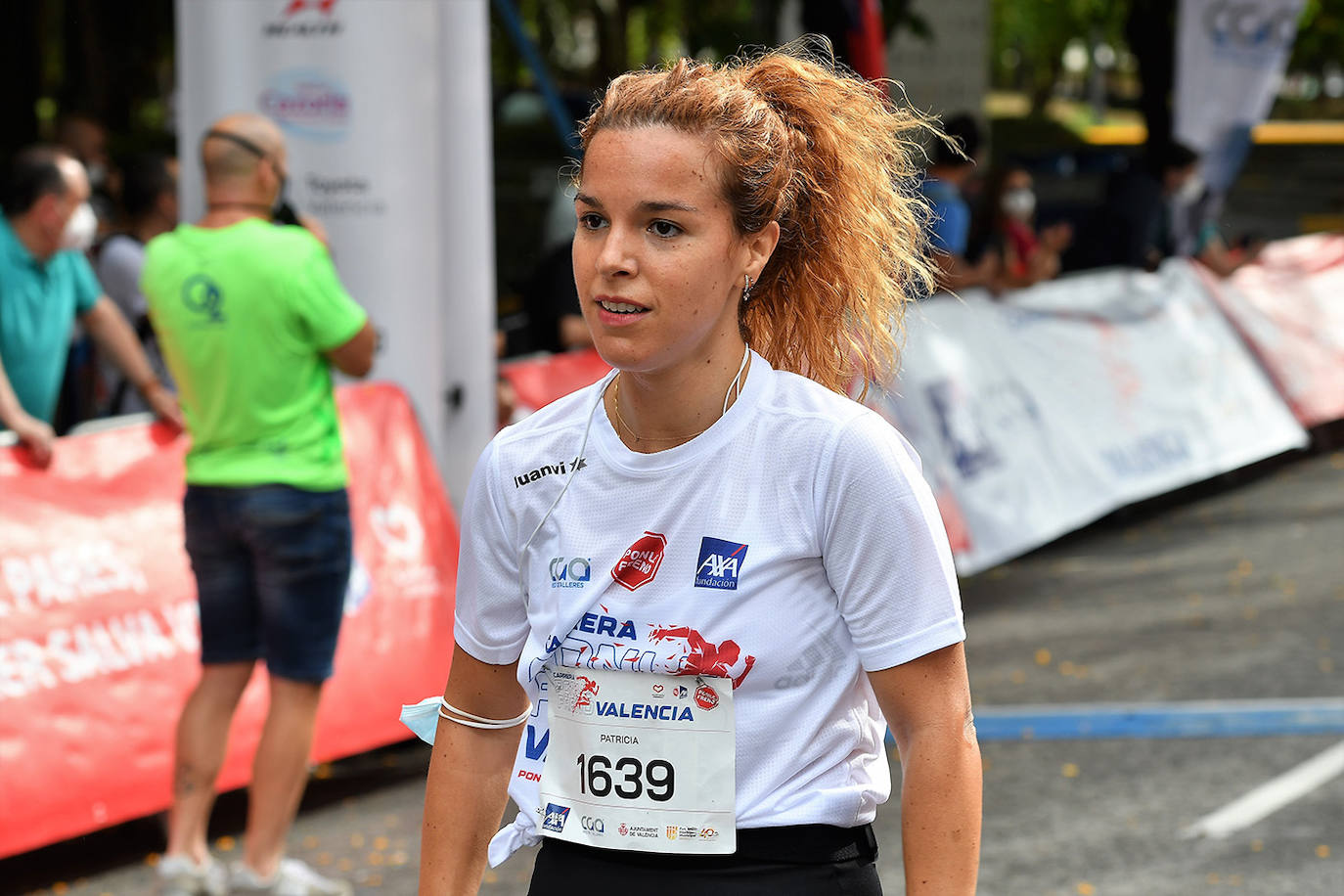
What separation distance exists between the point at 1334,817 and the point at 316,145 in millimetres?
4177

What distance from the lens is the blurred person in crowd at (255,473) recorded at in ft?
16.1

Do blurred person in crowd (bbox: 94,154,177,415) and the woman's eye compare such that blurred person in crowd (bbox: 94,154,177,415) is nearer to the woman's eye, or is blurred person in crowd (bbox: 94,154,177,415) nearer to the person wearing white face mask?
the person wearing white face mask

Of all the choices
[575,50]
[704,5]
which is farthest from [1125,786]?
[575,50]

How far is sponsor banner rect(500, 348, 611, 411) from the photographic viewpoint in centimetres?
762

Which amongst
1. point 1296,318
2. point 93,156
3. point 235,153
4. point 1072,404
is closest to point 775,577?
point 235,153

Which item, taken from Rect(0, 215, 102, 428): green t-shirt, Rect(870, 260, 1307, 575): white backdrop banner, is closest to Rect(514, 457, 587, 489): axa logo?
Rect(0, 215, 102, 428): green t-shirt

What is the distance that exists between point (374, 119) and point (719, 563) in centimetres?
463

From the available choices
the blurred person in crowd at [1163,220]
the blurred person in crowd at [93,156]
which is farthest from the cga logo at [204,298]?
the blurred person in crowd at [1163,220]

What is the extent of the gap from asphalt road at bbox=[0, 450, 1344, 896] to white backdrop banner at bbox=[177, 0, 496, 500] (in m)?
1.71

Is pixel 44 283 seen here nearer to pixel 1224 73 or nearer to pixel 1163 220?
pixel 1163 220

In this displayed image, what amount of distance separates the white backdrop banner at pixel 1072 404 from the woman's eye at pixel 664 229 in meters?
5.46

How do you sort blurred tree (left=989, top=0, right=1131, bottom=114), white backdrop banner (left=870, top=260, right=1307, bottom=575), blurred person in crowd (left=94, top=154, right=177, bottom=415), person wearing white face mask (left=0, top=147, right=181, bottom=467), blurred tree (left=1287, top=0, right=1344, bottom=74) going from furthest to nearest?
blurred tree (left=989, top=0, right=1131, bottom=114) → blurred tree (left=1287, top=0, right=1344, bottom=74) → white backdrop banner (left=870, top=260, right=1307, bottom=575) → blurred person in crowd (left=94, top=154, right=177, bottom=415) → person wearing white face mask (left=0, top=147, right=181, bottom=467)

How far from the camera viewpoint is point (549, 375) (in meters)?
7.75

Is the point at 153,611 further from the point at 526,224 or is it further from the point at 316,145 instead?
the point at 526,224
